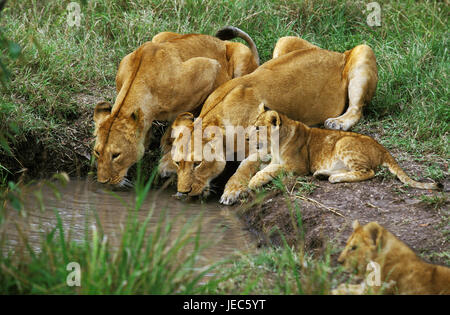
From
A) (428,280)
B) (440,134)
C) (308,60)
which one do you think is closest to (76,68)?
(308,60)

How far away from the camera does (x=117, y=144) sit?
6254mm

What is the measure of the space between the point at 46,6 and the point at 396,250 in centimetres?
721

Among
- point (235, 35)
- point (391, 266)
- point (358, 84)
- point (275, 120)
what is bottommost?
point (391, 266)

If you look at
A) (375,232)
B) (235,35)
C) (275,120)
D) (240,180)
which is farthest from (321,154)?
(235,35)

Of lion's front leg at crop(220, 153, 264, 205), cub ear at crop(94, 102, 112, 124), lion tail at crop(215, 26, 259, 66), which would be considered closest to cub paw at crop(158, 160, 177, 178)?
lion's front leg at crop(220, 153, 264, 205)

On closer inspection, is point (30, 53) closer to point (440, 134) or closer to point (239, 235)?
point (239, 235)

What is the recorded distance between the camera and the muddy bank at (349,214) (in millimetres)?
5098

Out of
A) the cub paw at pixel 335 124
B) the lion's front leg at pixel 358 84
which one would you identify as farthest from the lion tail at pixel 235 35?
the cub paw at pixel 335 124

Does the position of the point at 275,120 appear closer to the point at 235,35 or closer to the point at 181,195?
the point at 181,195

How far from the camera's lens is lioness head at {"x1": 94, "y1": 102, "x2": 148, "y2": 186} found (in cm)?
623

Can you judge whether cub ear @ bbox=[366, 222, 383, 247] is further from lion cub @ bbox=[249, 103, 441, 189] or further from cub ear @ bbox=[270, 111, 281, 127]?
cub ear @ bbox=[270, 111, 281, 127]

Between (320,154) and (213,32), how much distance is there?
3.39 meters

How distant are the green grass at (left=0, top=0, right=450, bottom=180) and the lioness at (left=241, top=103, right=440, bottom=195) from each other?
2.78 ft

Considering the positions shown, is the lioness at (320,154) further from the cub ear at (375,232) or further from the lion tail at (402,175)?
the cub ear at (375,232)
